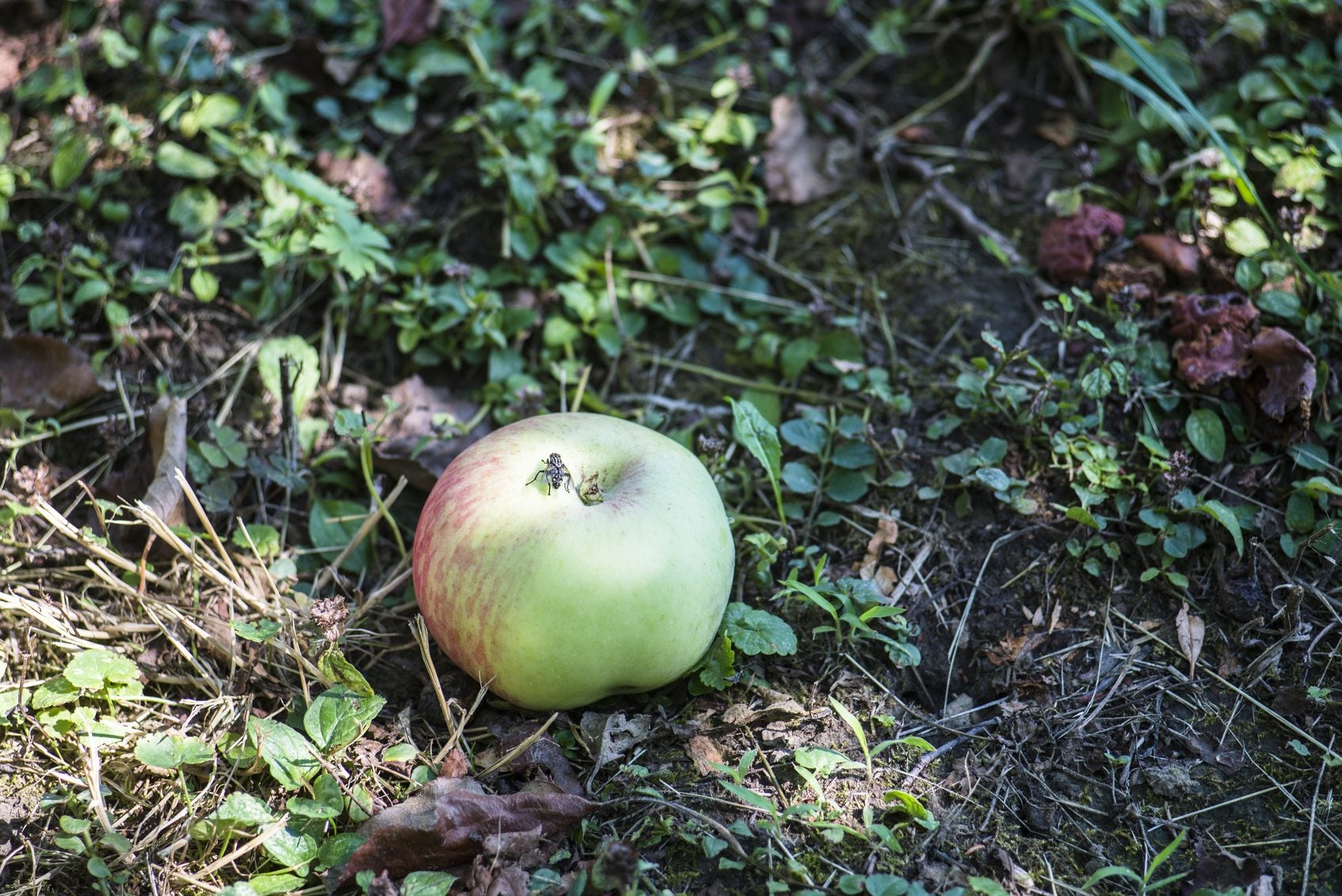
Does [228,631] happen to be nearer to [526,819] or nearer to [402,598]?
[402,598]

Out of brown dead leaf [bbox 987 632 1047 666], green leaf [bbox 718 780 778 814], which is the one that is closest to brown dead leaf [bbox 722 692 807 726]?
green leaf [bbox 718 780 778 814]

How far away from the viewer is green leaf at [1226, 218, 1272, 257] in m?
2.87

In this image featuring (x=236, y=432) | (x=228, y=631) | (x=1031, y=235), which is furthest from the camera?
(x=1031, y=235)

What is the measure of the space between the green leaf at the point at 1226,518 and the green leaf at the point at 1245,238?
92cm

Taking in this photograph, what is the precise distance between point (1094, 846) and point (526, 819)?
118 centimetres

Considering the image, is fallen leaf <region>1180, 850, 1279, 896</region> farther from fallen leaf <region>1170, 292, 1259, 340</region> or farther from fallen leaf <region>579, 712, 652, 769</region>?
fallen leaf <region>1170, 292, 1259, 340</region>

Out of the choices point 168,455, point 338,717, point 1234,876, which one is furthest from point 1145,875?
point 168,455

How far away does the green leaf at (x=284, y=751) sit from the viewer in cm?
203

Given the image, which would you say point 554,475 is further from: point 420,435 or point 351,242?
point 351,242

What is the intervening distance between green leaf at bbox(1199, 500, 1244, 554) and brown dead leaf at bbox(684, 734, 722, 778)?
1.34m

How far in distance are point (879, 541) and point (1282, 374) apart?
1159 mm

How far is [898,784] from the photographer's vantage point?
2.10m

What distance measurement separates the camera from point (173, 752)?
2.05 meters

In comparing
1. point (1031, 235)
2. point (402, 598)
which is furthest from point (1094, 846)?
point (1031, 235)
